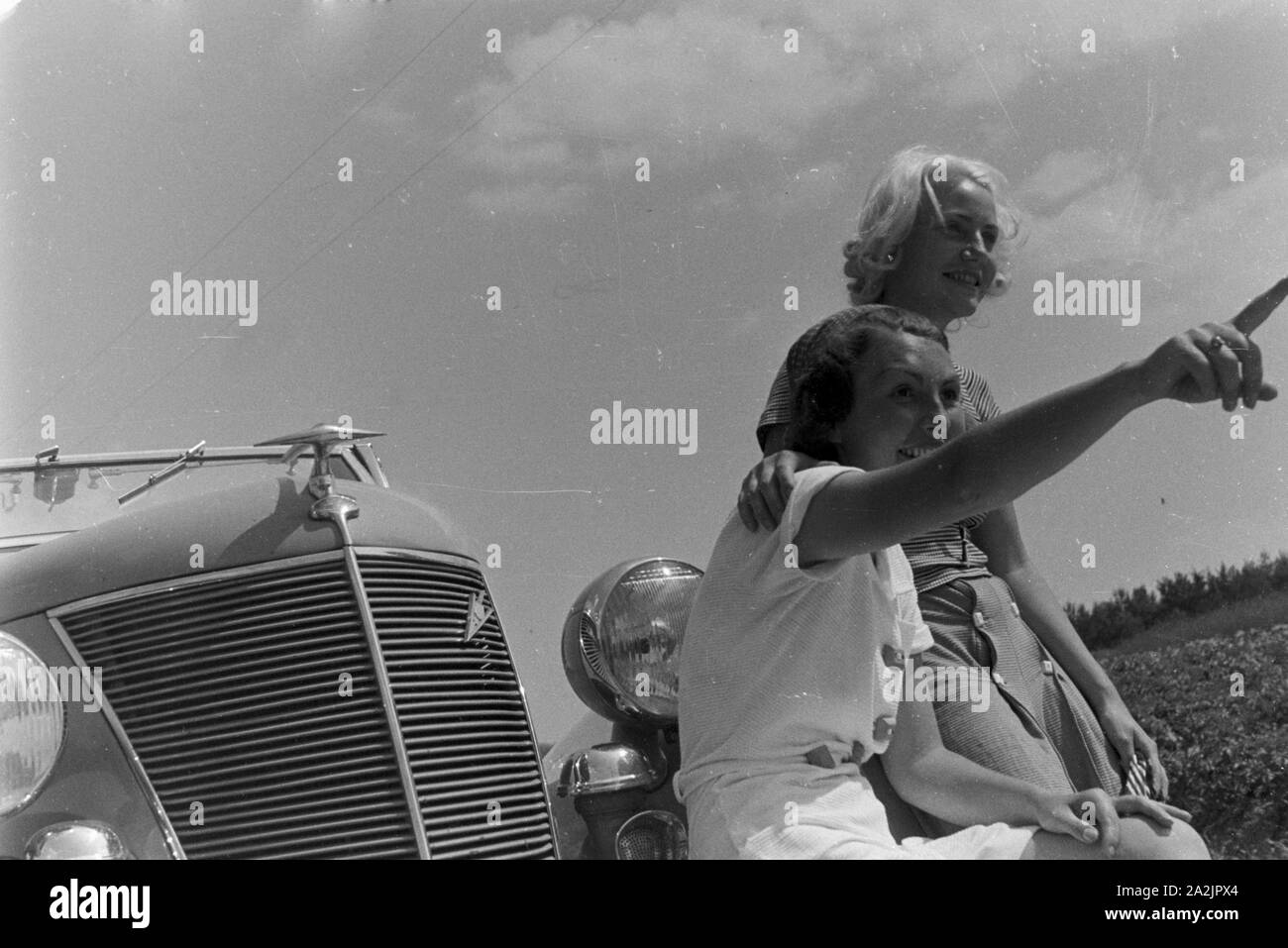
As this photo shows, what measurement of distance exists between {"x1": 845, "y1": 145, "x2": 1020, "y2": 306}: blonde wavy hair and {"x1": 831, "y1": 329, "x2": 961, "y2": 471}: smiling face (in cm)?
21

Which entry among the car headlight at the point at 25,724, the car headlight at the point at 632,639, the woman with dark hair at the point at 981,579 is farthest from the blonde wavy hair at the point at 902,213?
the car headlight at the point at 25,724

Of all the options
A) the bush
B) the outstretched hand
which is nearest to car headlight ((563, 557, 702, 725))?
the bush

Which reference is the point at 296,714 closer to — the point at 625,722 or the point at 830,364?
the point at 625,722

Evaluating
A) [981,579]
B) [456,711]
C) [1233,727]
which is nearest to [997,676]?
[981,579]

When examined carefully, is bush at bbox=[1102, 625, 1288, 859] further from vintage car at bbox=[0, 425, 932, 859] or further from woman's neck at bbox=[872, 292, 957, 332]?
woman's neck at bbox=[872, 292, 957, 332]

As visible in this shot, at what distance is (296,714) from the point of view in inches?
82.6

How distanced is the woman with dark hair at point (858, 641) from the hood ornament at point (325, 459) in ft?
1.64

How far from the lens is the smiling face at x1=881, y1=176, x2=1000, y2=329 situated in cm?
204

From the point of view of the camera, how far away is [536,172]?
1801mm

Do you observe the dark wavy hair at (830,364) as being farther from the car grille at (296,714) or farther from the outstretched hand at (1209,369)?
the car grille at (296,714)
